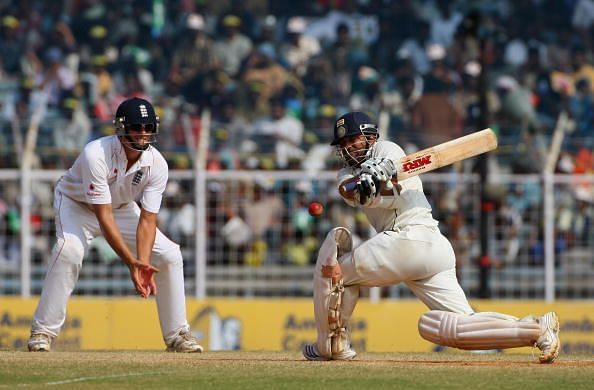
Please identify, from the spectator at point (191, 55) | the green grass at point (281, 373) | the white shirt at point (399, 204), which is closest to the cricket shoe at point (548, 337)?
the green grass at point (281, 373)

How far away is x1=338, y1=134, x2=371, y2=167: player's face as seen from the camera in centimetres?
869

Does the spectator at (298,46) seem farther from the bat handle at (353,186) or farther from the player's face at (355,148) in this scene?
the bat handle at (353,186)

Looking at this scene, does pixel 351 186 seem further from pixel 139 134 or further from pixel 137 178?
pixel 137 178

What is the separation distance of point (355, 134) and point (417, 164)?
0.46m

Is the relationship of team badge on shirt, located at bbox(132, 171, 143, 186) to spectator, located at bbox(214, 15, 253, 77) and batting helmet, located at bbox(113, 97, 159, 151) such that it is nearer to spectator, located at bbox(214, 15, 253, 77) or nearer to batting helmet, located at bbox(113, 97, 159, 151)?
batting helmet, located at bbox(113, 97, 159, 151)

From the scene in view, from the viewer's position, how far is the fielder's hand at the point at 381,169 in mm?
8242

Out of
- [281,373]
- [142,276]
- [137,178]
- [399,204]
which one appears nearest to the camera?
[281,373]

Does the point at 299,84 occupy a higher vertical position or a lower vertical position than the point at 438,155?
higher

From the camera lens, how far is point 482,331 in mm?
8320

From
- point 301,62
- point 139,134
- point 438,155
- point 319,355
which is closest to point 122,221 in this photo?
point 139,134

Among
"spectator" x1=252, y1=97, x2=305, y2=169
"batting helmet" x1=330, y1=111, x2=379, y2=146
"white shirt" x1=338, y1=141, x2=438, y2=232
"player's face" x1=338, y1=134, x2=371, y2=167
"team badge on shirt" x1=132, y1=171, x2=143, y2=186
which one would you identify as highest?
"spectator" x1=252, y1=97, x2=305, y2=169

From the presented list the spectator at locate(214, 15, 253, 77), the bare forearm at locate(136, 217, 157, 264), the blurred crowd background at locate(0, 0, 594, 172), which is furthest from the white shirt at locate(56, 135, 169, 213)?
the spectator at locate(214, 15, 253, 77)

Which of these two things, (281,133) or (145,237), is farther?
(281,133)

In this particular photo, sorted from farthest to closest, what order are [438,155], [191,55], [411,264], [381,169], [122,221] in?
1. [191,55]
2. [122,221]
3. [438,155]
4. [411,264]
5. [381,169]
